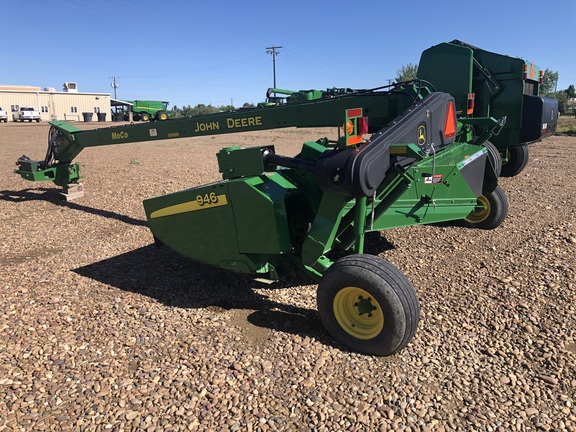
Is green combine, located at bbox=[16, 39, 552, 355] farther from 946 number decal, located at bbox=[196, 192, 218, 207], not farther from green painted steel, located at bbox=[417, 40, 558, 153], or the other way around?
green painted steel, located at bbox=[417, 40, 558, 153]

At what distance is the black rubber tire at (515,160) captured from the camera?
29.1 feet

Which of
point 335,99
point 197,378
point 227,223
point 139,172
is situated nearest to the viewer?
point 197,378

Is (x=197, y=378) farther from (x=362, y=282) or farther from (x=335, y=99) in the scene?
(x=335, y=99)

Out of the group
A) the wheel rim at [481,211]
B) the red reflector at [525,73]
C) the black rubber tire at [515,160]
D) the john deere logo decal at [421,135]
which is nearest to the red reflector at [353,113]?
the john deere logo decal at [421,135]

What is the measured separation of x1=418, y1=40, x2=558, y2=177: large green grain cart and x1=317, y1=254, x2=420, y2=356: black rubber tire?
4.82m

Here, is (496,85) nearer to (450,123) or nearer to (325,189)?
(450,123)

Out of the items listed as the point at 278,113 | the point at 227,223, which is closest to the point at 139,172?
the point at 278,113

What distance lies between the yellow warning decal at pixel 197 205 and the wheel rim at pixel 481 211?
3.68 m

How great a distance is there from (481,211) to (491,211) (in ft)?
0.42

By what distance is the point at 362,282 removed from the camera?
124 inches

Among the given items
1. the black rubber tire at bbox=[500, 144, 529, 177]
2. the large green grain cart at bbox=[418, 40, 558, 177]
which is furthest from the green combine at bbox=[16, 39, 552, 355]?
the black rubber tire at bbox=[500, 144, 529, 177]

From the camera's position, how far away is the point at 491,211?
5.91 meters

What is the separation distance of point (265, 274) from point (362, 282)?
133 centimetres

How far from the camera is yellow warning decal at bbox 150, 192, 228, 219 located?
13.3 feet
